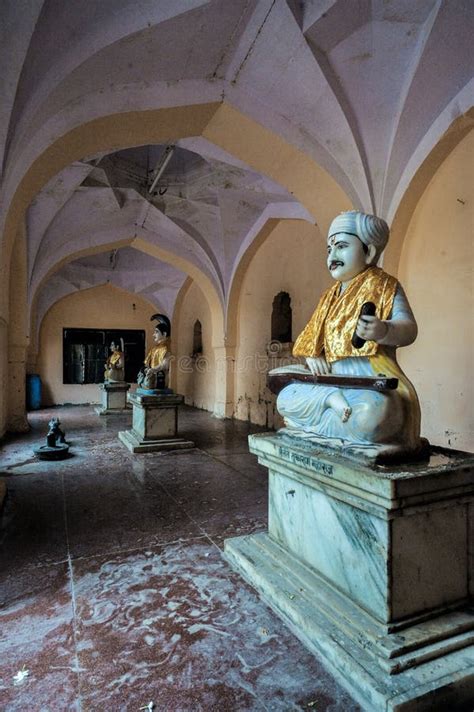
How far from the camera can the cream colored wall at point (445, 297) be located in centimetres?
431

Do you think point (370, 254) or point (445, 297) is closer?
point (370, 254)

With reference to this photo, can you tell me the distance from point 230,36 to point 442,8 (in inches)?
77.1

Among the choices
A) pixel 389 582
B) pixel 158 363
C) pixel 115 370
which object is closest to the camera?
pixel 389 582

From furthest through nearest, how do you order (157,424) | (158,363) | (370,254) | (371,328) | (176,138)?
(158,363) < (157,424) < (176,138) < (370,254) < (371,328)

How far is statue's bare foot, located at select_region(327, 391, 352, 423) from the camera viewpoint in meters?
1.98

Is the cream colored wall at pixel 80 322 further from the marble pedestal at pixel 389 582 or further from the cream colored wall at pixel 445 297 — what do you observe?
the marble pedestal at pixel 389 582

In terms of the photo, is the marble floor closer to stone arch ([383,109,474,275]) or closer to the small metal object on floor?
the small metal object on floor

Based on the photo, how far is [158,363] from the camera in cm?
646

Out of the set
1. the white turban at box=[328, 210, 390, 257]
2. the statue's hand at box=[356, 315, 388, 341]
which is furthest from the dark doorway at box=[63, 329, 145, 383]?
the statue's hand at box=[356, 315, 388, 341]

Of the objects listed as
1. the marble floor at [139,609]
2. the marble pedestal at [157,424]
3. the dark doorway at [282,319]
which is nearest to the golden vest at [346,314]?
the marble floor at [139,609]

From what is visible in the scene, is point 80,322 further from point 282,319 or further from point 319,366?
point 319,366

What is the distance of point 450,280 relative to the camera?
14.7ft

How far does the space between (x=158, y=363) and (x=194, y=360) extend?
6.56 m

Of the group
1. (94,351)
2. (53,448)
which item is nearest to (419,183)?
(53,448)
